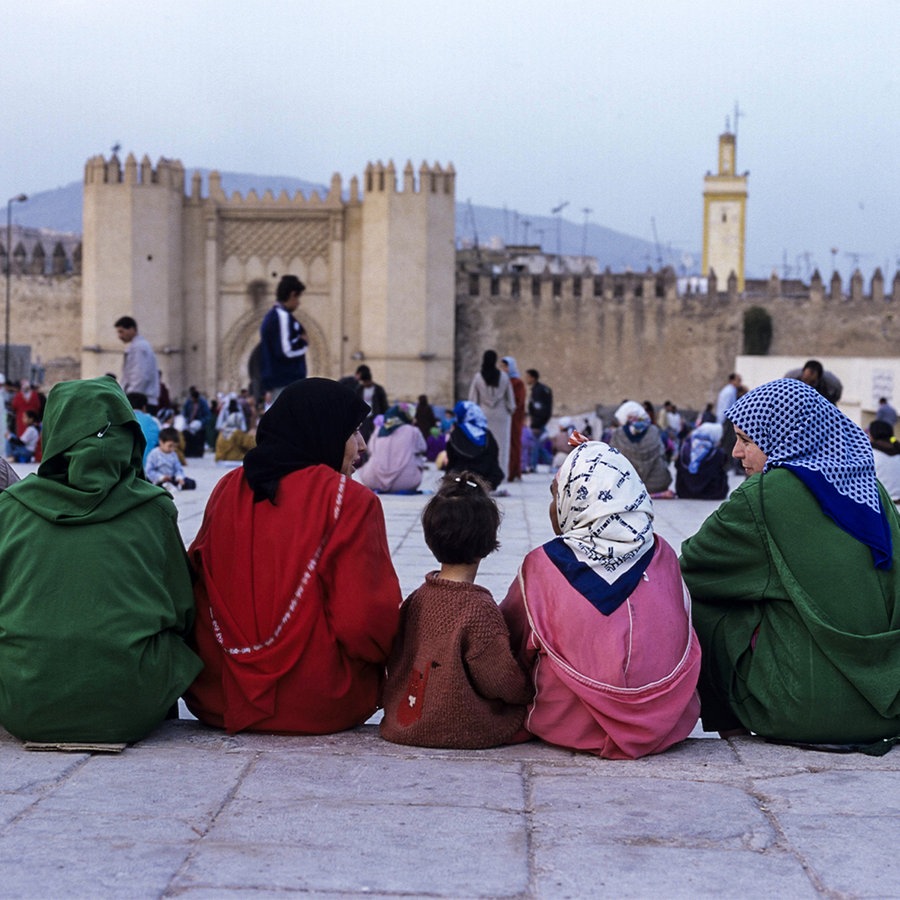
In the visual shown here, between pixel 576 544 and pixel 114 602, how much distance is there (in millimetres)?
1131

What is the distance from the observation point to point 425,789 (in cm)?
302

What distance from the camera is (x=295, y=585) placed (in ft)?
11.4

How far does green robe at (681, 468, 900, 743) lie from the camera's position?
11.1 feet

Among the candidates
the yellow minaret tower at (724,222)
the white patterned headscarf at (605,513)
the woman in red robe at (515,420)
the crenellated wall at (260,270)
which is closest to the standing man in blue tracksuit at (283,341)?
the white patterned headscarf at (605,513)

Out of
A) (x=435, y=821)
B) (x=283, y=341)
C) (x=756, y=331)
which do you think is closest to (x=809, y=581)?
(x=435, y=821)

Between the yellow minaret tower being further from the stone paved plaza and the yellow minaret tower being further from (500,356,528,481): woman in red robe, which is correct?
the stone paved plaza

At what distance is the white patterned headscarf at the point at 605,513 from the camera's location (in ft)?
11.2

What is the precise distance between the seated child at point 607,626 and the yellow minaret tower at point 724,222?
61956 mm

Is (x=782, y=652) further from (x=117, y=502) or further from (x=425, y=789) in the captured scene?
(x=117, y=502)

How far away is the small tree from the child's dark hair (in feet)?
114

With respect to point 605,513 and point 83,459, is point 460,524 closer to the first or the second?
point 605,513

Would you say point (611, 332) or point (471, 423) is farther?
point (611, 332)

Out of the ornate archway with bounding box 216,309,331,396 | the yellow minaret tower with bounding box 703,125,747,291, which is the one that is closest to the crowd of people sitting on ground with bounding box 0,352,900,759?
the ornate archway with bounding box 216,309,331,396

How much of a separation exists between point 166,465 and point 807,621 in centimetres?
869
